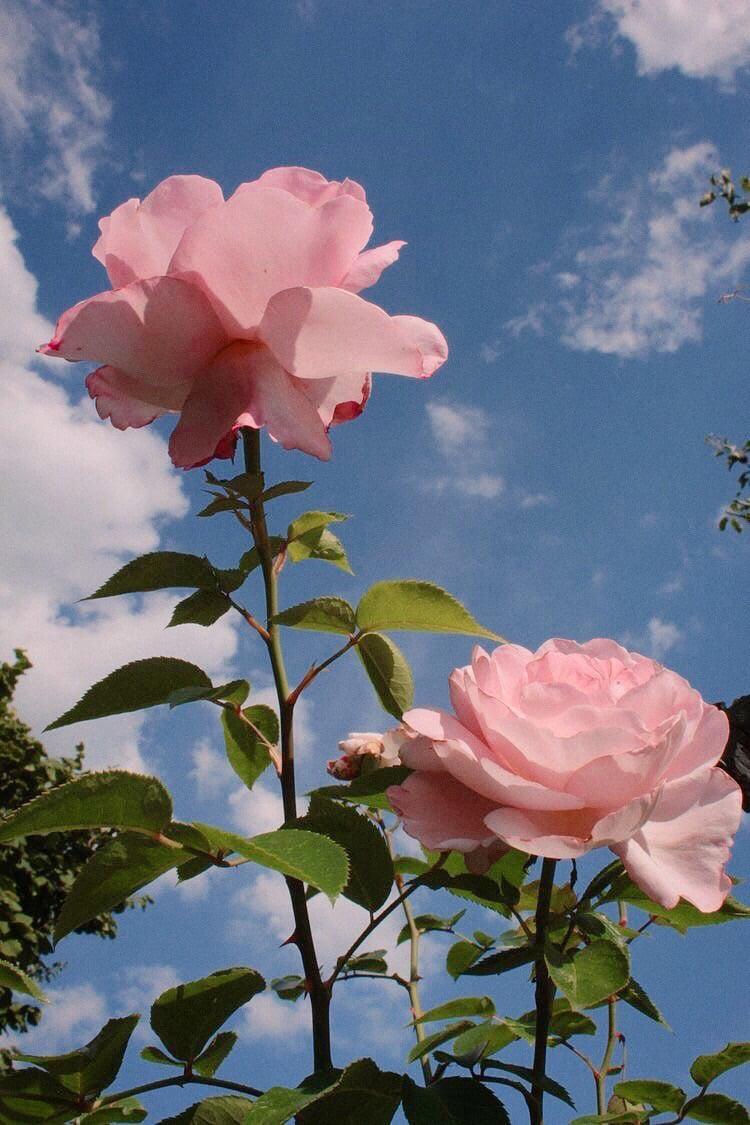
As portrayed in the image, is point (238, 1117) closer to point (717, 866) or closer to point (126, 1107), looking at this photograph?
point (126, 1107)

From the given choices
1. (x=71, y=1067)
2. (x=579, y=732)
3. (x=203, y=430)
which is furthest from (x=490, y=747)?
(x=71, y=1067)

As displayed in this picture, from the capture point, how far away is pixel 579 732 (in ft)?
2.60

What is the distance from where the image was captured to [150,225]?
3.10ft

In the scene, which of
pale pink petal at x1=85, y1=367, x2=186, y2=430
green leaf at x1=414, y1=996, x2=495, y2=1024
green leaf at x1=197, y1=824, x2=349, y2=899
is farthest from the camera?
green leaf at x1=414, y1=996, x2=495, y2=1024

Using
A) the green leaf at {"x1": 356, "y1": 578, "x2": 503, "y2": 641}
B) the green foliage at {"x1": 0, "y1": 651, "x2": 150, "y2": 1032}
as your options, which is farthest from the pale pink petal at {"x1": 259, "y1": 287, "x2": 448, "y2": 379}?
the green foliage at {"x1": 0, "y1": 651, "x2": 150, "y2": 1032}

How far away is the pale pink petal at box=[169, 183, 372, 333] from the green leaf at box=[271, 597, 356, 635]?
301 mm

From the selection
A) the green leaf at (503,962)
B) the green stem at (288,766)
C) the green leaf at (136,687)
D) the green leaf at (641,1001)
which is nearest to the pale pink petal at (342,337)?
the green stem at (288,766)

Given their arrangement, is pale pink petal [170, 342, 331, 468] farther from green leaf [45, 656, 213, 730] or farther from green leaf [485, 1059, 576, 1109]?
green leaf [485, 1059, 576, 1109]

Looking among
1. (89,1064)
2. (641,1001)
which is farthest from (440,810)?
(89,1064)

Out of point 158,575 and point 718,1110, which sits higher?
point 158,575

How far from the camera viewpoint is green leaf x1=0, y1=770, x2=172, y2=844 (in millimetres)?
729

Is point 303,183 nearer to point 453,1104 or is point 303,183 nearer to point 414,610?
point 414,610

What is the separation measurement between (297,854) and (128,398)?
56cm

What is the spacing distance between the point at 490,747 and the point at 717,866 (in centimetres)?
23
